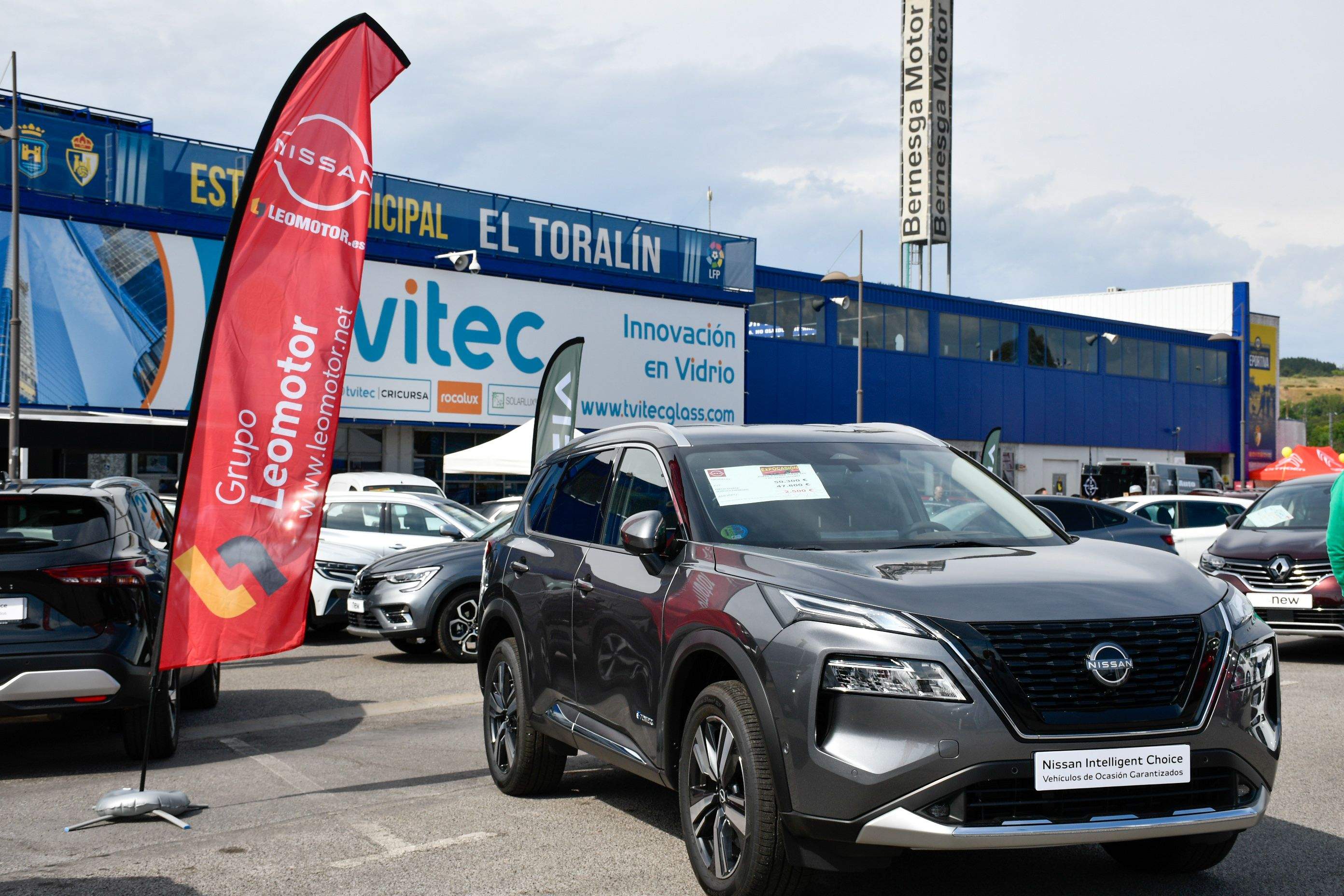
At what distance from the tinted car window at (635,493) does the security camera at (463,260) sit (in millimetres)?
27555

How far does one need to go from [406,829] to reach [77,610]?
8.17ft

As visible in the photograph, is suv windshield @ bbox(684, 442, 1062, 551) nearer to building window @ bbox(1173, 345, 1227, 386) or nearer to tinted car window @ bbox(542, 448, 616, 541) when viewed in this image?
tinted car window @ bbox(542, 448, 616, 541)

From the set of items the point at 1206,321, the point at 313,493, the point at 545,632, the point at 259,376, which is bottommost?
the point at 545,632

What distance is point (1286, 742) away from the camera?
303 inches

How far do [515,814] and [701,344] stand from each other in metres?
32.6

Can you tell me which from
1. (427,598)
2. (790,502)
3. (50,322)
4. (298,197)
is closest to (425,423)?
(50,322)

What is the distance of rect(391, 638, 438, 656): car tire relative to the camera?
493 inches

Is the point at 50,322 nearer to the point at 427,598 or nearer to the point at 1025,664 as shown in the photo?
the point at 427,598

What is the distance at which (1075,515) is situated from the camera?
16.0 metres

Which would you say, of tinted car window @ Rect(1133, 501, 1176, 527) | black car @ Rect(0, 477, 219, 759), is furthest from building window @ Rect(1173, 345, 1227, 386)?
black car @ Rect(0, 477, 219, 759)

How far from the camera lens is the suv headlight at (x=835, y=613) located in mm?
4020

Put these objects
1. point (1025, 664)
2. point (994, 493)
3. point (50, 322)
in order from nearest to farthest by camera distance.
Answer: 1. point (1025, 664)
2. point (994, 493)
3. point (50, 322)

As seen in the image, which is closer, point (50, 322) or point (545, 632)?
point (545, 632)

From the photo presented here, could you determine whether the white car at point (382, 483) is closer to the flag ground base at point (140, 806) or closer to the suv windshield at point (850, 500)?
the flag ground base at point (140, 806)
